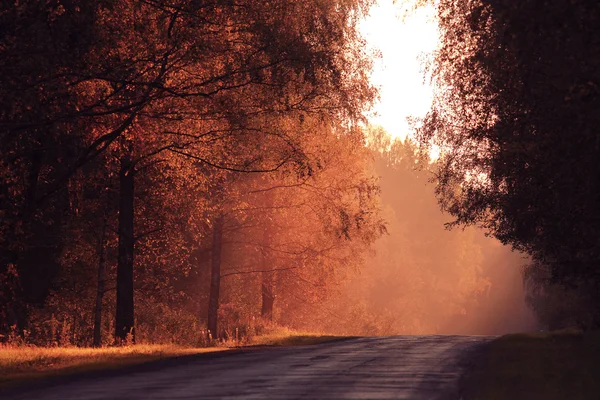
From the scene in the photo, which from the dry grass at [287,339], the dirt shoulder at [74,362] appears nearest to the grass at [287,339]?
the dry grass at [287,339]

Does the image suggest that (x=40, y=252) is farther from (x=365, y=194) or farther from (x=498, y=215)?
(x=498, y=215)

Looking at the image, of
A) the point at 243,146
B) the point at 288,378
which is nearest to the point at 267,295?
the point at 243,146

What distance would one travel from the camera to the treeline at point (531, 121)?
1373cm

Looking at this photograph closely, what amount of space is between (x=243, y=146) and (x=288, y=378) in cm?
1310

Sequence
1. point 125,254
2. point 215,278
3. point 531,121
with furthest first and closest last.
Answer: point 215,278, point 125,254, point 531,121

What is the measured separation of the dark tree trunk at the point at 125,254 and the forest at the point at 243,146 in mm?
64

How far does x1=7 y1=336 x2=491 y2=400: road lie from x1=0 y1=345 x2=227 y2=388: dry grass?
114 centimetres

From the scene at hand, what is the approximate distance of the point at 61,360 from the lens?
1972 centimetres

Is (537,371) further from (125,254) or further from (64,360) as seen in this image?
(125,254)

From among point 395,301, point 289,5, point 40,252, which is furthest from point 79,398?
point 395,301

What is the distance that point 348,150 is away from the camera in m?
41.6

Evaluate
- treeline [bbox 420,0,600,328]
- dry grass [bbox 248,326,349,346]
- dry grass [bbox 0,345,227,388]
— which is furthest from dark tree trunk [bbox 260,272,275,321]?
dry grass [bbox 0,345,227,388]

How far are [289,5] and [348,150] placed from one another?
19399 mm

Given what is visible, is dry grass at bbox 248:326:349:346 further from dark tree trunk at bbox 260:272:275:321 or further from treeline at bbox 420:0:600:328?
dark tree trunk at bbox 260:272:275:321
